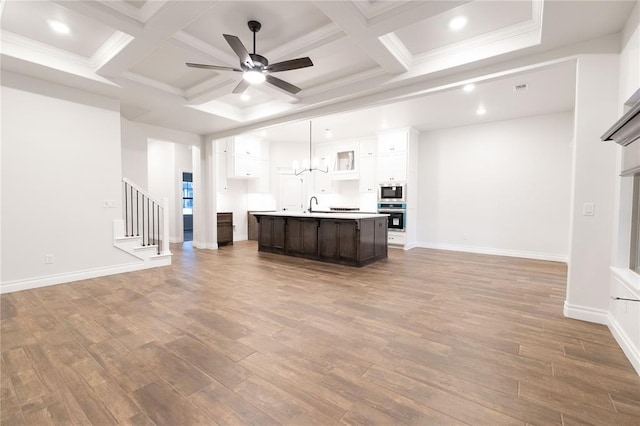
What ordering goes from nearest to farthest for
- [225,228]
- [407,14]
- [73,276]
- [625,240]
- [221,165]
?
[625,240] → [407,14] → [73,276] → [225,228] → [221,165]

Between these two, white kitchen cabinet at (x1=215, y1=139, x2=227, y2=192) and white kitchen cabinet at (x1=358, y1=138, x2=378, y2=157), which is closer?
white kitchen cabinet at (x1=215, y1=139, x2=227, y2=192)

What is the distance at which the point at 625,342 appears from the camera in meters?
2.26

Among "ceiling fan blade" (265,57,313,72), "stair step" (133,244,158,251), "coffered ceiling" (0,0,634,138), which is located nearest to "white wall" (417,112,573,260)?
"coffered ceiling" (0,0,634,138)

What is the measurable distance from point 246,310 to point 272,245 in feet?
11.1

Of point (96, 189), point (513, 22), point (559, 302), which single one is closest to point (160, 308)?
point (96, 189)

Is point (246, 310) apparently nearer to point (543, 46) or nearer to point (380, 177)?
point (543, 46)

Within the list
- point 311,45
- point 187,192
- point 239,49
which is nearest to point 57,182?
point 239,49

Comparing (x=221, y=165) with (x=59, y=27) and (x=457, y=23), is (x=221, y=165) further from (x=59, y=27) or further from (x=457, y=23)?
(x=457, y=23)

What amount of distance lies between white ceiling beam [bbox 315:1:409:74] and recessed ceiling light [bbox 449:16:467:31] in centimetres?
64

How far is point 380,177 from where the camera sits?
7.27m

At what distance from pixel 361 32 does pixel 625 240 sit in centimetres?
323

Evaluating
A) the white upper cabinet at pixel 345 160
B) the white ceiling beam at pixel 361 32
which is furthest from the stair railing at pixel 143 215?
the white upper cabinet at pixel 345 160

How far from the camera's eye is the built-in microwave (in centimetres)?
689

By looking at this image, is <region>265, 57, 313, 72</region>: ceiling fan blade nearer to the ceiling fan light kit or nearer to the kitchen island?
the ceiling fan light kit
